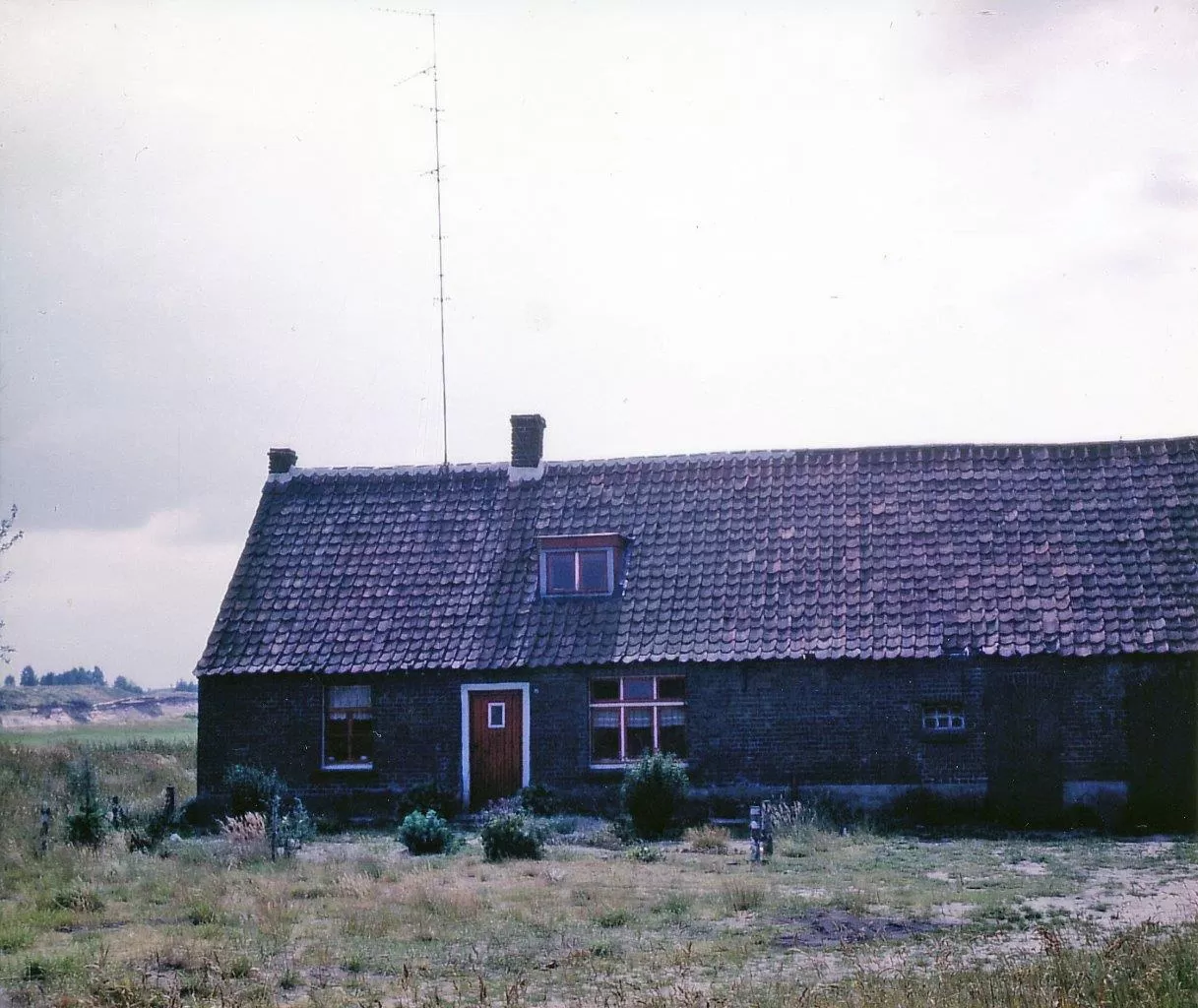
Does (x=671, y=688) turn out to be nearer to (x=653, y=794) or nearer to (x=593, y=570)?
(x=653, y=794)

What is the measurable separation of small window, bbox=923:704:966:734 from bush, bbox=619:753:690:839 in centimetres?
439

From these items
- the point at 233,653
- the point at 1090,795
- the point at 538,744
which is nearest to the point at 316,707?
the point at 233,653

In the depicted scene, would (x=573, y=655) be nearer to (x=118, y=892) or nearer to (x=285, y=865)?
(x=285, y=865)

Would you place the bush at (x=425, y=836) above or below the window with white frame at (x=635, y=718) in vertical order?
below

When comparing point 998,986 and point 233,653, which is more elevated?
point 233,653

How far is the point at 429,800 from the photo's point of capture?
2172 cm

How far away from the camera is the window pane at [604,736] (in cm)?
2203

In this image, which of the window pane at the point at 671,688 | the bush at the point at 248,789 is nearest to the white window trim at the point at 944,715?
the window pane at the point at 671,688

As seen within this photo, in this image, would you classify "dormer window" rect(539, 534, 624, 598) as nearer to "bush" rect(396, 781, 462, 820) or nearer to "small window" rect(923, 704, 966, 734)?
"bush" rect(396, 781, 462, 820)

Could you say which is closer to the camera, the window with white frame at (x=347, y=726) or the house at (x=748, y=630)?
the house at (x=748, y=630)

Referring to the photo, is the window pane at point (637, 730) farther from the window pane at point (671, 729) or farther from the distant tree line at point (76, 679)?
the distant tree line at point (76, 679)

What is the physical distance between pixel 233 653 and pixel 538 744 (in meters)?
5.92

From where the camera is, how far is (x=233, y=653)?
75.7ft

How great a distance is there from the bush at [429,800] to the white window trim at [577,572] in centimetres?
401
